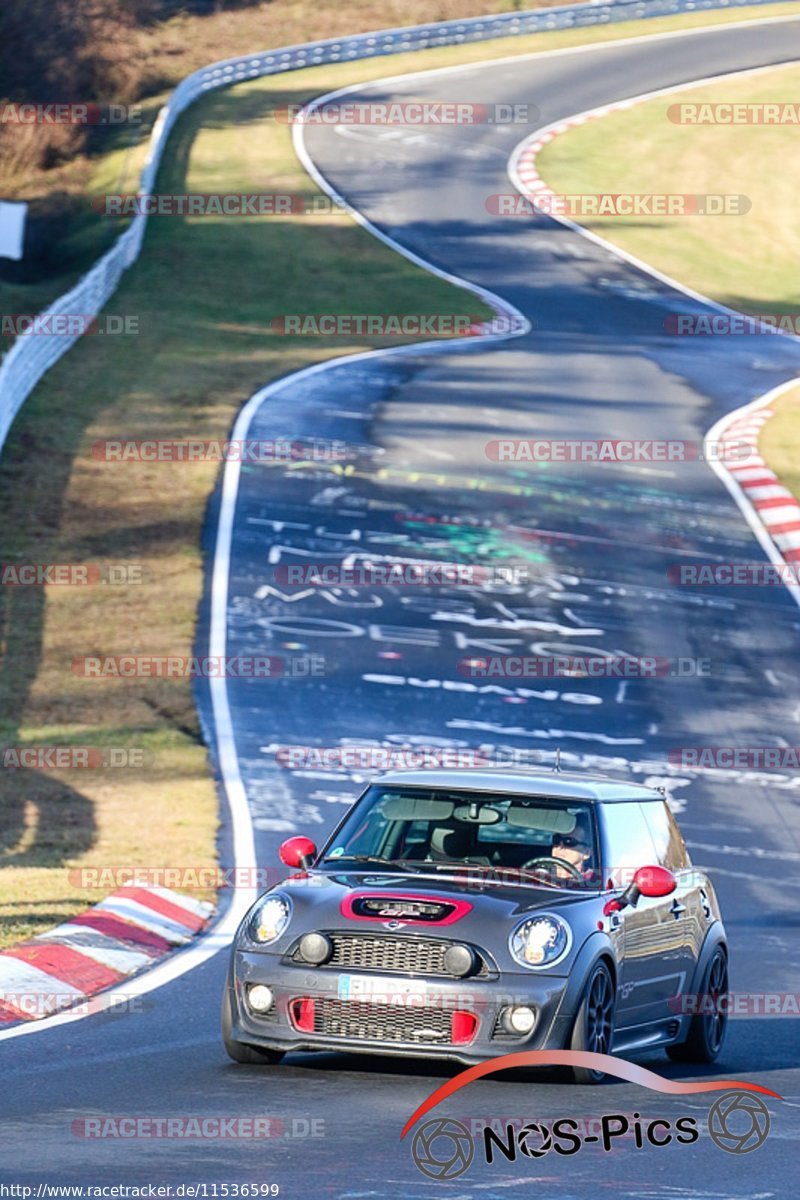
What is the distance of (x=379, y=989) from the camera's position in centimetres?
912

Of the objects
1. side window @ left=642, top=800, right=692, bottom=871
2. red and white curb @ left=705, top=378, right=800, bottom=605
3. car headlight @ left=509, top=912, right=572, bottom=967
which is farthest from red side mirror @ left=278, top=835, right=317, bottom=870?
red and white curb @ left=705, top=378, right=800, bottom=605

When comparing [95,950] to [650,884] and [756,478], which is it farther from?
[756,478]

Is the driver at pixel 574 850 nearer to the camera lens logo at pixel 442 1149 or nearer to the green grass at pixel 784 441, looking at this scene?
the camera lens logo at pixel 442 1149

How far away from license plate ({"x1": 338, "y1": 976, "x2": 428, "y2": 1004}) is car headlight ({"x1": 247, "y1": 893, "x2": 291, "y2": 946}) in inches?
18.1

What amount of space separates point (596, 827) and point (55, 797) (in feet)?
29.9

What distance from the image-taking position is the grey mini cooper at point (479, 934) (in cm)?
909

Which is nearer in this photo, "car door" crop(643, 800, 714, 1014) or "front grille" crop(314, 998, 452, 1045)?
"front grille" crop(314, 998, 452, 1045)

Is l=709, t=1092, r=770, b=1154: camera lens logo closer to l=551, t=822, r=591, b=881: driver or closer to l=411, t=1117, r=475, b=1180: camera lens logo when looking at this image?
l=411, t=1117, r=475, b=1180: camera lens logo

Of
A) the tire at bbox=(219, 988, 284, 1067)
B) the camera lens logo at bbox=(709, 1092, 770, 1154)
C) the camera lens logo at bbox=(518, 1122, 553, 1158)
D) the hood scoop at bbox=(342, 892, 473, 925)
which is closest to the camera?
the camera lens logo at bbox=(518, 1122, 553, 1158)

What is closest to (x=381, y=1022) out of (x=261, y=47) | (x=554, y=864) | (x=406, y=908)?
(x=406, y=908)

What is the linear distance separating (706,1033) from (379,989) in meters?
2.36

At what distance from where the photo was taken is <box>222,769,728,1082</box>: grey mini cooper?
909 cm

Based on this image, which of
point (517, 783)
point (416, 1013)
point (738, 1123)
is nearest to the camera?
point (738, 1123)

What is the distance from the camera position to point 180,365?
123 ft
